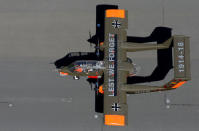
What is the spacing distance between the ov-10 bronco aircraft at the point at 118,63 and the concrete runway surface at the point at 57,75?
18.8 inches

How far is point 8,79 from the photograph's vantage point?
1392 cm

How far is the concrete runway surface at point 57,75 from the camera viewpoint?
1348cm

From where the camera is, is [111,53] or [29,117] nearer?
[111,53]

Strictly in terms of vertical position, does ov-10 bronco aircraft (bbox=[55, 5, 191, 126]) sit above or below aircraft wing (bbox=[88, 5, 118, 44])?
below

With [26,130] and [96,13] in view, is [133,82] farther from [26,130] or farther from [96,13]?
[26,130]

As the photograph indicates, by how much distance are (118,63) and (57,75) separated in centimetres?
420

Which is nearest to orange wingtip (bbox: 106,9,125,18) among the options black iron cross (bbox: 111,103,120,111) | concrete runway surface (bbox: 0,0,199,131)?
concrete runway surface (bbox: 0,0,199,131)

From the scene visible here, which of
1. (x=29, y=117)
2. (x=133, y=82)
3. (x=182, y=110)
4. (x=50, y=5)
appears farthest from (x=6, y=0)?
(x=182, y=110)

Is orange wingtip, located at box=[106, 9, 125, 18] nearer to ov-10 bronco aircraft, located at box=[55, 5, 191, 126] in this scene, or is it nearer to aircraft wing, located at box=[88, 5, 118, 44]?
ov-10 bronco aircraft, located at box=[55, 5, 191, 126]

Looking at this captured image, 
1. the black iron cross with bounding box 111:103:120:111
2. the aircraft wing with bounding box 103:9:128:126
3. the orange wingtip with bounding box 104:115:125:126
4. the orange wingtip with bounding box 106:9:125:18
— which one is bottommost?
the orange wingtip with bounding box 104:115:125:126

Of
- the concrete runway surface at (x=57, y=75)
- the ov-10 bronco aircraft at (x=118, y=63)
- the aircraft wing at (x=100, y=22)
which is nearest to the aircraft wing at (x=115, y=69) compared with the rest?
the ov-10 bronco aircraft at (x=118, y=63)

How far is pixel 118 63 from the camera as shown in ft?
40.8

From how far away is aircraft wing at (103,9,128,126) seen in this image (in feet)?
39.7

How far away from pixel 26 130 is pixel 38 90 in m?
2.62
